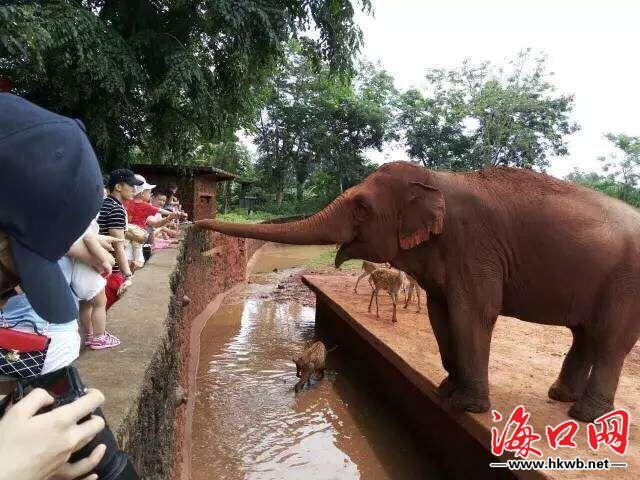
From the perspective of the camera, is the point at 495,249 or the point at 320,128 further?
the point at 320,128

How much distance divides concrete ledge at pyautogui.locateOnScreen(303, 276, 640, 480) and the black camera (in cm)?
284

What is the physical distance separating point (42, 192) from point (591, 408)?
4.06 metres

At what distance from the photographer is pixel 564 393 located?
4.24 meters

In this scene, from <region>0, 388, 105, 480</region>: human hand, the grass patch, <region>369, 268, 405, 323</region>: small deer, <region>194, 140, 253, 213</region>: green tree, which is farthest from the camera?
<region>194, 140, 253, 213</region>: green tree

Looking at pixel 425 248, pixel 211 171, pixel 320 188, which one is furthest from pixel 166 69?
pixel 320 188

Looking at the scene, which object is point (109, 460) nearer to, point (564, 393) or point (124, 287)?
point (124, 287)

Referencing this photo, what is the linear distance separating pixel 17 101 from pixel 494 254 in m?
3.46

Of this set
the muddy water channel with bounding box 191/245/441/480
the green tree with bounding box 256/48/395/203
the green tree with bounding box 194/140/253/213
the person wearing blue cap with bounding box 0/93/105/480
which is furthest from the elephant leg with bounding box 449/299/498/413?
the green tree with bounding box 256/48/395/203

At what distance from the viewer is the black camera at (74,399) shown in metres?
1.12

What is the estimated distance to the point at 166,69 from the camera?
11.3 metres

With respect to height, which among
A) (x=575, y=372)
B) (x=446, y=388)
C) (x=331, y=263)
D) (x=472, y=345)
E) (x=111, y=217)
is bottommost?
(x=331, y=263)

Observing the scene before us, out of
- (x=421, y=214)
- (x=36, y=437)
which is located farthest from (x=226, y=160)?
(x=36, y=437)

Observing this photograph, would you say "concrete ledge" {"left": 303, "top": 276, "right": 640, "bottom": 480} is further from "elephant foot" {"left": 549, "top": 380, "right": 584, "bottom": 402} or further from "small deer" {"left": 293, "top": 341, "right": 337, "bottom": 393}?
"small deer" {"left": 293, "top": 341, "right": 337, "bottom": 393}

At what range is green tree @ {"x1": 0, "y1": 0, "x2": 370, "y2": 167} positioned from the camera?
353 inches
